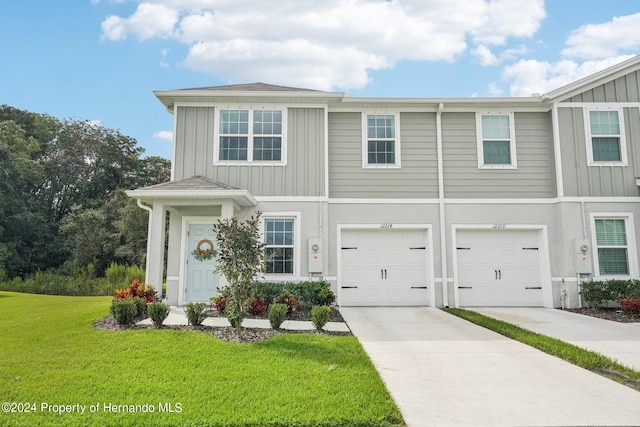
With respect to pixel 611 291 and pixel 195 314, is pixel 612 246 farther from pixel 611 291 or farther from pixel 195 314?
pixel 195 314

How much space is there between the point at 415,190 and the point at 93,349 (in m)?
8.11

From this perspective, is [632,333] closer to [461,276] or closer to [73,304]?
[461,276]

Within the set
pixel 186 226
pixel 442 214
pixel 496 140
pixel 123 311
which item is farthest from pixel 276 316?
pixel 496 140

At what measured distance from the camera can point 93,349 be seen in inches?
218

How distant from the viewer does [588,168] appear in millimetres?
10516

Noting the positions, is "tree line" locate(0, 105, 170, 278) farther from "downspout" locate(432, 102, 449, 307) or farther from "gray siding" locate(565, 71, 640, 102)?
"gray siding" locate(565, 71, 640, 102)

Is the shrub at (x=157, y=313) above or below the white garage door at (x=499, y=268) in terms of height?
below

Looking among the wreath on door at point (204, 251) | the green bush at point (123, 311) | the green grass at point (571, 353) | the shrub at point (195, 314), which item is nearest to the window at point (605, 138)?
the green grass at point (571, 353)

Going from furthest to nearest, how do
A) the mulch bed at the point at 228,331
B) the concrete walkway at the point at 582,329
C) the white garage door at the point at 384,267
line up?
the white garage door at the point at 384,267 → the mulch bed at the point at 228,331 → the concrete walkway at the point at 582,329

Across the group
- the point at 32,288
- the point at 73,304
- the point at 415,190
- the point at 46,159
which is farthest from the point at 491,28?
the point at 46,159

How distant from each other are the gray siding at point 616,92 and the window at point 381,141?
471 cm

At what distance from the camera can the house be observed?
402 inches

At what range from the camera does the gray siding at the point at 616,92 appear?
10688 millimetres

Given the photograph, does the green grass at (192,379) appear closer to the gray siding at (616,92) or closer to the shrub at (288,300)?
the shrub at (288,300)
